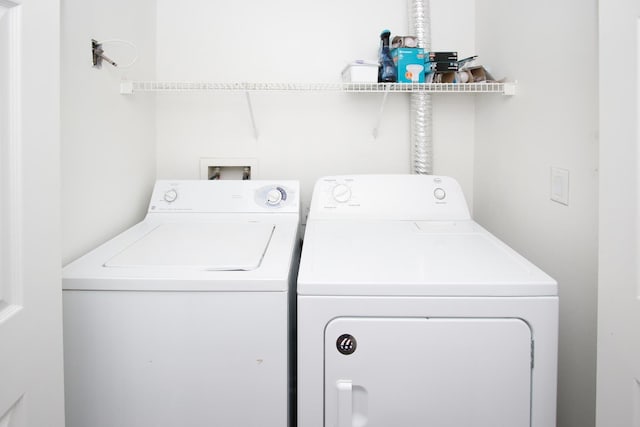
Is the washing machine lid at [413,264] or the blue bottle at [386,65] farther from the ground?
the blue bottle at [386,65]

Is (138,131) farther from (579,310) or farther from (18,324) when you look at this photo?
(579,310)

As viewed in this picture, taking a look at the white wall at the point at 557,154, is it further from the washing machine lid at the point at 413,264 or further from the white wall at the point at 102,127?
the white wall at the point at 102,127

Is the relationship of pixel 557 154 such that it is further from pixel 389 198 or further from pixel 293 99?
pixel 293 99

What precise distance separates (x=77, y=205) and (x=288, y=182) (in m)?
0.90

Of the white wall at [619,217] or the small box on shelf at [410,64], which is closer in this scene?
the white wall at [619,217]

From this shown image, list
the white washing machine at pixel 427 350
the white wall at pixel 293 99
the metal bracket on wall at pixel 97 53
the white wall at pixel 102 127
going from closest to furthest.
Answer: the white washing machine at pixel 427 350 < the white wall at pixel 102 127 < the metal bracket on wall at pixel 97 53 < the white wall at pixel 293 99

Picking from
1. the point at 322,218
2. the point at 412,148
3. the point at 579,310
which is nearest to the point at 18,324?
the point at 322,218

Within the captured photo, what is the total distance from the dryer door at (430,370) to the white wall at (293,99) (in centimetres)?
125

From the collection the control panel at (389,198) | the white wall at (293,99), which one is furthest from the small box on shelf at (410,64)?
the control panel at (389,198)

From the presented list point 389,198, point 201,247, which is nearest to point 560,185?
point 389,198

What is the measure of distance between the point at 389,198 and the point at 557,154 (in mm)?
697

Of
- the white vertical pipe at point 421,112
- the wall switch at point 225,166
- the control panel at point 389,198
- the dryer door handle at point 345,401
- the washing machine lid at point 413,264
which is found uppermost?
the white vertical pipe at point 421,112

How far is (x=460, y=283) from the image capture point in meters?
1.22

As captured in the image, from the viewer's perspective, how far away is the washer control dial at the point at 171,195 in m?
2.05
